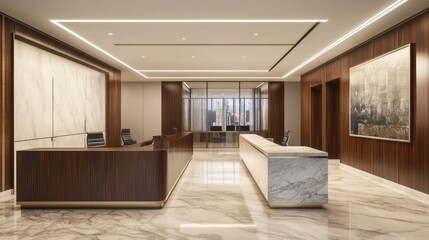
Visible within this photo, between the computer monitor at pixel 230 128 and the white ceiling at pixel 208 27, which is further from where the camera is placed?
the computer monitor at pixel 230 128

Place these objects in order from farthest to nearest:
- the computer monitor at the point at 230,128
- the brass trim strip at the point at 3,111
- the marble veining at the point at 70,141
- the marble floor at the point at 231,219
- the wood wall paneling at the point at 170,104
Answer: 1. the computer monitor at the point at 230,128
2. the wood wall paneling at the point at 170,104
3. the marble veining at the point at 70,141
4. the brass trim strip at the point at 3,111
5. the marble floor at the point at 231,219

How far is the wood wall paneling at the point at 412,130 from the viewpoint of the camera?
17.6 ft

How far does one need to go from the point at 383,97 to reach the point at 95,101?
25.9 ft

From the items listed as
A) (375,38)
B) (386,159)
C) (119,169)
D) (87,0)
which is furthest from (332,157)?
(87,0)

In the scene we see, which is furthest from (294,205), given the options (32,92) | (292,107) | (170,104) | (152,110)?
(152,110)

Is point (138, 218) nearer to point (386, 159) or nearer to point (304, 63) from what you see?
point (386, 159)

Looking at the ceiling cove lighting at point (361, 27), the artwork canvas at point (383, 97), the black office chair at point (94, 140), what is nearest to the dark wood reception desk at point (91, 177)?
the black office chair at point (94, 140)

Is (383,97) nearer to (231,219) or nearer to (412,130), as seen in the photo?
(412,130)

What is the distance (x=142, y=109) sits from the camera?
15.1 meters

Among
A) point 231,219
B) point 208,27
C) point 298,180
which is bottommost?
point 231,219

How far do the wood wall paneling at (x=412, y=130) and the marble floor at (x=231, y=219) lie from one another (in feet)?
1.93

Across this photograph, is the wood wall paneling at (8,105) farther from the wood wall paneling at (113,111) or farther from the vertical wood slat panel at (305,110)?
the vertical wood slat panel at (305,110)

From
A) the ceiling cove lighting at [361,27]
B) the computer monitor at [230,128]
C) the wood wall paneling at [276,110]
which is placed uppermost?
the ceiling cove lighting at [361,27]

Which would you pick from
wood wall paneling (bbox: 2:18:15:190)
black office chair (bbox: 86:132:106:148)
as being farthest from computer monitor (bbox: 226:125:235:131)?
wood wall paneling (bbox: 2:18:15:190)
